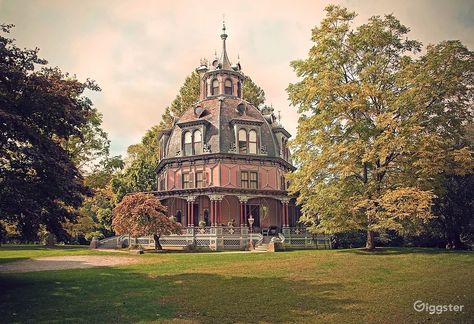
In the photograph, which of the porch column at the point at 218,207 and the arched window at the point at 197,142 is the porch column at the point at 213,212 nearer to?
the porch column at the point at 218,207

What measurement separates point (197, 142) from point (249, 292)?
2895cm

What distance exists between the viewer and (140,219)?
1167 inches

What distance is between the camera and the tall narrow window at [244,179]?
40.2m

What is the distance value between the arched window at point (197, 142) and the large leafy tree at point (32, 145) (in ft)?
82.3

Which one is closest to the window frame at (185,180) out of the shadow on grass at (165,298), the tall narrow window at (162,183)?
the tall narrow window at (162,183)

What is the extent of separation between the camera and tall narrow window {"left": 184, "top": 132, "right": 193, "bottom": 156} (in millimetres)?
41250

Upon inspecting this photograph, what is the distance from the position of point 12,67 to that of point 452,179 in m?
25.3

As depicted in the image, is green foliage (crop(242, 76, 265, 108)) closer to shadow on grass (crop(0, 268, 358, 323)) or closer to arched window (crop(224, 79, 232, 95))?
arched window (crop(224, 79, 232, 95))

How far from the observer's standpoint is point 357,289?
13.4 metres

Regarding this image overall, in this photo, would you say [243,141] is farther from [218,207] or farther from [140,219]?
[140,219]

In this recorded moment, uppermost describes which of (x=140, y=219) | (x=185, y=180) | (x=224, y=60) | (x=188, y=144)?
(x=224, y=60)

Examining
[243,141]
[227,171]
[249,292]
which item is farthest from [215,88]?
[249,292]

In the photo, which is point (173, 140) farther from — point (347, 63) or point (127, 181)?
point (347, 63)

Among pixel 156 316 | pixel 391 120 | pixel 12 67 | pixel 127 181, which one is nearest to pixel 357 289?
pixel 156 316
